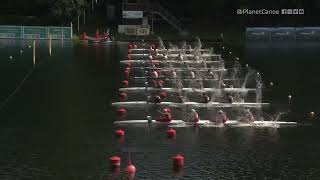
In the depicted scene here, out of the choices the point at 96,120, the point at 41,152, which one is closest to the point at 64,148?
the point at 41,152

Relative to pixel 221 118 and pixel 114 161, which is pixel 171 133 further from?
pixel 114 161

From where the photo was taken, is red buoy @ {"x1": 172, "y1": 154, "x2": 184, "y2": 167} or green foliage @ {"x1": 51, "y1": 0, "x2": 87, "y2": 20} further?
green foliage @ {"x1": 51, "y1": 0, "x2": 87, "y2": 20}

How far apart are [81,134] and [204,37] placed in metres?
48.8

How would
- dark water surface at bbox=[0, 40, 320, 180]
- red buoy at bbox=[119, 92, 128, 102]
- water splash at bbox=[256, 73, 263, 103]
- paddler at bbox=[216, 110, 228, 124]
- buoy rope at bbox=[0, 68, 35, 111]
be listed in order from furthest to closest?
water splash at bbox=[256, 73, 263, 103], red buoy at bbox=[119, 92, 128, 102], buoy rope at bbox=[0, 68, 35, 111], paddler at bbox=[216, 110, 228, 124], dark water surface at bbox=[0, 40, 320, 180]

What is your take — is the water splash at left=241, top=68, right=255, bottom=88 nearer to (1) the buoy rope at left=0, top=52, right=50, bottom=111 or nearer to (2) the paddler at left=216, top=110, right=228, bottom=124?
(2) the paddler at left=216, top=110, right=228, bottom=124

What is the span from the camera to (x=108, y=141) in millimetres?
28750

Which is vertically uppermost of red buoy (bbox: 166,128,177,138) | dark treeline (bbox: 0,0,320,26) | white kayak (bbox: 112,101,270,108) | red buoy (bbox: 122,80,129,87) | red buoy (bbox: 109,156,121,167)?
dark treeline (bbox: 0,0,320,26)

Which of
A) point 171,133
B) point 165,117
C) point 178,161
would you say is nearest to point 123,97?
point 165,117

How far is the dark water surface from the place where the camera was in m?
24.6

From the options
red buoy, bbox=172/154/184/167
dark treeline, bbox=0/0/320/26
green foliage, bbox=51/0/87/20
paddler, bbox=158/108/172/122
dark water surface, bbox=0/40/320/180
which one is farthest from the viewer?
dark treeline, bbox=0/0/320/26

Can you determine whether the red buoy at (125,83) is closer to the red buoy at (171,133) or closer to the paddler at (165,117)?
the paddler at (165,117)

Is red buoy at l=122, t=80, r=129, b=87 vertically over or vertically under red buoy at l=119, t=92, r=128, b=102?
over

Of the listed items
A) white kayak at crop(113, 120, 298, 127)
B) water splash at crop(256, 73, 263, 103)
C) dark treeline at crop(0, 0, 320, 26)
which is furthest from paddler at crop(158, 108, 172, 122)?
dark treeline at crop(0, 0, 320, 26)

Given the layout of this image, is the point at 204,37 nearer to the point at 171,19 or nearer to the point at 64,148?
the point at 171,19
